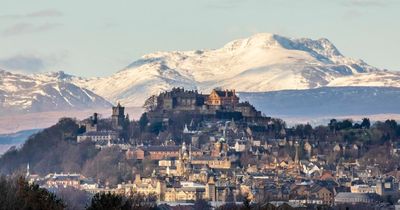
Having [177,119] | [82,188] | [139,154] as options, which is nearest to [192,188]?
[82,188]

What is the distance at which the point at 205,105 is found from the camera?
181875 mm

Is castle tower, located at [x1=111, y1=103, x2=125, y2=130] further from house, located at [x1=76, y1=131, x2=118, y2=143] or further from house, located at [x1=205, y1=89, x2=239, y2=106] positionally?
house, located at [x1=205, y1=89, x2=239, y2=106]

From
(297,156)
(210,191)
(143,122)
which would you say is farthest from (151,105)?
(210,191)

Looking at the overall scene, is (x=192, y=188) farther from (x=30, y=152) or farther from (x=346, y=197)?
(x=30, y=152)

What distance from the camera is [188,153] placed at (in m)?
163

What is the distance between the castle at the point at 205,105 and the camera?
180 m

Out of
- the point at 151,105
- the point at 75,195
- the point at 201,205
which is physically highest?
the point at 151,105

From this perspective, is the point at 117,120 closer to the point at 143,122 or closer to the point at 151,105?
the point at 143,122

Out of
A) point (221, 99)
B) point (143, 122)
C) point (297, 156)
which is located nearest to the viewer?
point (297, 156)

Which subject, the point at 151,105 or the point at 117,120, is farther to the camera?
the point at 151,105

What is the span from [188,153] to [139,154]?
15.9ft

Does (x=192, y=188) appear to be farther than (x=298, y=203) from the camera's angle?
Yes

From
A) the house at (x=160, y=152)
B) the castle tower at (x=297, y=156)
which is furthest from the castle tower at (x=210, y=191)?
the castle tower at (x=297, y=156)

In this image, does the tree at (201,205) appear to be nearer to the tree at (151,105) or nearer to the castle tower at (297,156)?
the castle tower at (297,156)
